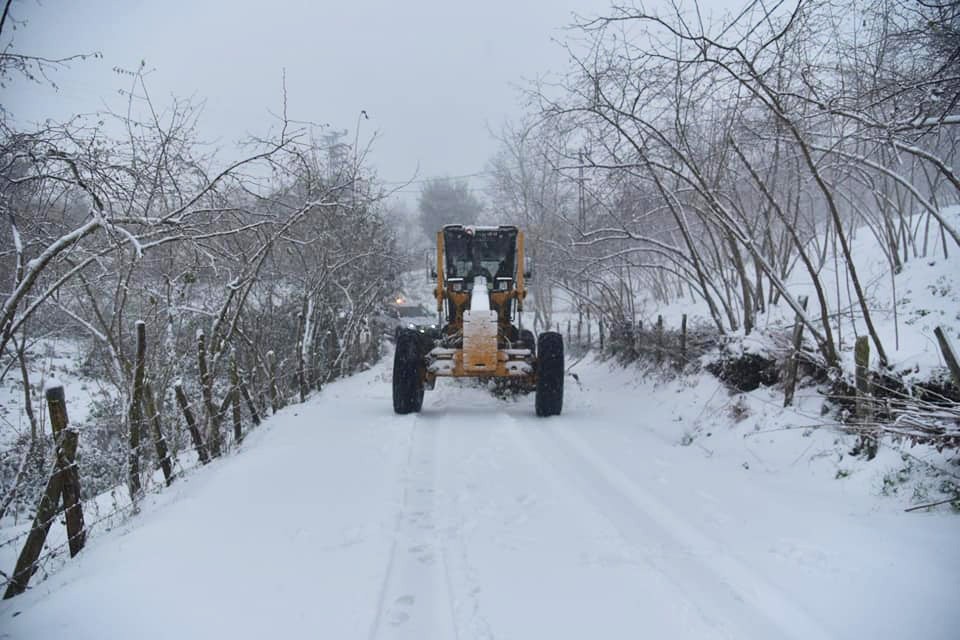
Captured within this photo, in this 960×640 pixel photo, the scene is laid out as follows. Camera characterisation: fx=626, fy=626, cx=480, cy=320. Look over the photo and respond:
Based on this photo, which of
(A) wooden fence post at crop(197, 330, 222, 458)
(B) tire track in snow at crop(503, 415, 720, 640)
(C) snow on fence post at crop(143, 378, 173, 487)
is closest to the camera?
(B) tire track in snow at crop(503, 415, 720, 640)

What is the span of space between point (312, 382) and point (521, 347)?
5076mm

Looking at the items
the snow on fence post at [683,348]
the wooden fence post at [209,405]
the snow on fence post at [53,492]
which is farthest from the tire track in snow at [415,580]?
the snow on fence post at [683,348]

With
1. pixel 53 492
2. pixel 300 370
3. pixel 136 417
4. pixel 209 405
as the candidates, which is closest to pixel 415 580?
pixel 53 492

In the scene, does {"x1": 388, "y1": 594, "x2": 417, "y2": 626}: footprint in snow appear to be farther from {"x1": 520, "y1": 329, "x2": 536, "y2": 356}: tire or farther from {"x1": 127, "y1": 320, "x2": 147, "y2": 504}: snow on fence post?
{"x1": 520, "y1": 329, "x2": 536, "y2": 356}: tire

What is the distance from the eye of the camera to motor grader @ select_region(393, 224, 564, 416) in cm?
842

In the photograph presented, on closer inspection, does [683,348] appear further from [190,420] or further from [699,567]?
[190,420]

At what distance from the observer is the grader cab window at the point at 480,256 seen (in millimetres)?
10305

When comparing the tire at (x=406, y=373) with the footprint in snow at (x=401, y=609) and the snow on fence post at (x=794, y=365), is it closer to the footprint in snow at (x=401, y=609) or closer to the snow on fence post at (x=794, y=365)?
the snow on fence post at (x=794, y=365)

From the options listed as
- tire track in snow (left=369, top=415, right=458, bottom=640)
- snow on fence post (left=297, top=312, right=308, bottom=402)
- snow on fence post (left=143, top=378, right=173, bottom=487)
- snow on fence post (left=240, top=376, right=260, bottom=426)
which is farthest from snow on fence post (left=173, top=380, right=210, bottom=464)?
snow on fence post (left=297, top=312, right=308, bottom=402)

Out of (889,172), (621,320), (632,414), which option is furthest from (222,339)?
(621,320)

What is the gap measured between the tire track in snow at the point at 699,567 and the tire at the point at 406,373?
3375 millimetres

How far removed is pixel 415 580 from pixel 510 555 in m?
0.62

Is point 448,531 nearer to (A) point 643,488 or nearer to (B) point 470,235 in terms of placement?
(A) point 643,488

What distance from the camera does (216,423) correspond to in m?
7.11
